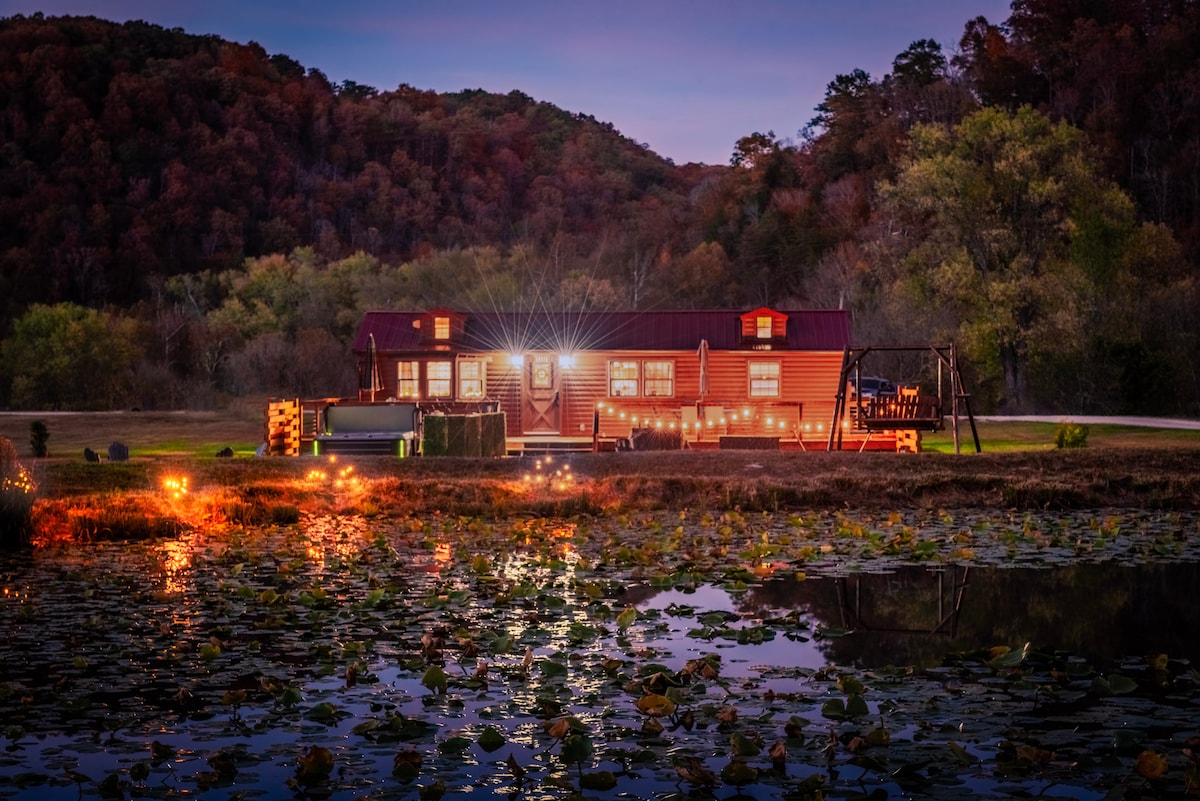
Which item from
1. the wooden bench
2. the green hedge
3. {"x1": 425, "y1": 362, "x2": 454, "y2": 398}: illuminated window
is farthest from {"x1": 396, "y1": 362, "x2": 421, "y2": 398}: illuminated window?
the wooden bench

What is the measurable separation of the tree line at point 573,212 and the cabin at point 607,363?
1086 centimetres

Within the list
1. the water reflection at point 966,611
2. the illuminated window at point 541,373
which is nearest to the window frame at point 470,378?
the illuminated window at point 541,373

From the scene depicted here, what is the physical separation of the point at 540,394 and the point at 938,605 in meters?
30.0

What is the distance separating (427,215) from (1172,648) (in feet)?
380

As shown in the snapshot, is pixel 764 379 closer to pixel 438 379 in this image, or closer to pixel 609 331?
pixel 609 331

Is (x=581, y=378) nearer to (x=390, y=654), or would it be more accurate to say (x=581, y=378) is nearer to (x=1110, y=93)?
(x=390, y=654)

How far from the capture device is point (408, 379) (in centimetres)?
4231

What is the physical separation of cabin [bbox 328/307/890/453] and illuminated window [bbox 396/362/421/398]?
0.03 m

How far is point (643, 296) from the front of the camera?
79.8m

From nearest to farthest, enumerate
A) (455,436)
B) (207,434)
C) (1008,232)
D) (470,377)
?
(455,436)
(207,434)
(470,377)
(1008,232)

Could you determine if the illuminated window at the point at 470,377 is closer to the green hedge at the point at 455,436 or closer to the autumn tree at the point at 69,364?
the green hedge at the point at 455,436

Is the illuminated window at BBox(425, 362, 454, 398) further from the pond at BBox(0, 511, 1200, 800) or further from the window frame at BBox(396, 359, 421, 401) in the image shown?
the pond at BBox(0, 511, 1200, 800)

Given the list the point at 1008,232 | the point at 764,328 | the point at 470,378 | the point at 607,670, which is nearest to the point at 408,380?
the point at 470,378

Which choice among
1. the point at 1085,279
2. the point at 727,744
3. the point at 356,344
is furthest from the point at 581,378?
the point at 727,744
